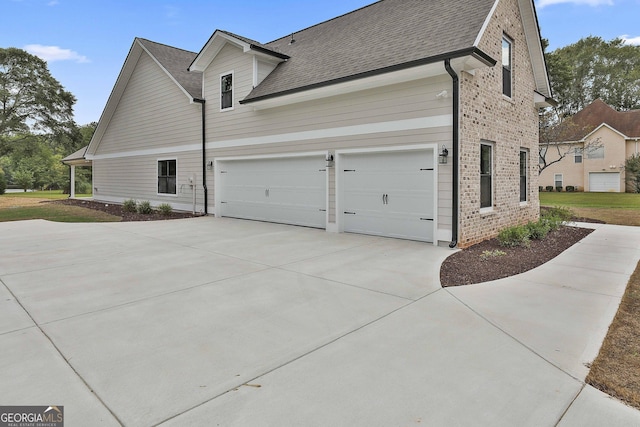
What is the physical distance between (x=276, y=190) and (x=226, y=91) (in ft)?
14.1

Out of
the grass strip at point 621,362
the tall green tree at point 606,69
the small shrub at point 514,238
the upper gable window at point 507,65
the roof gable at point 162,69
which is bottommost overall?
the grass strip at point 621,362

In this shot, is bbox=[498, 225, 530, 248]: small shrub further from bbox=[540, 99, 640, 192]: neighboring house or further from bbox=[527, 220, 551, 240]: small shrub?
bbox=[540, 99, 640, 192]: neighboring house

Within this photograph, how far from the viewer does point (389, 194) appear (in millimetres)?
9234

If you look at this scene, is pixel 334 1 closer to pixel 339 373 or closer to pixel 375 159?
pixel 375 159

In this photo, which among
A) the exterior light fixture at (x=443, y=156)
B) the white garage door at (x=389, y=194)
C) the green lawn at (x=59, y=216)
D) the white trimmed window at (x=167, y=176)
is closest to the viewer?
the exterior light fixture at (x=443, y=156)

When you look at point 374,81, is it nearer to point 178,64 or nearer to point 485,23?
point 485,23

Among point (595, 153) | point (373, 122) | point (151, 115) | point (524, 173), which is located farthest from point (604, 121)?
point (151, 115)

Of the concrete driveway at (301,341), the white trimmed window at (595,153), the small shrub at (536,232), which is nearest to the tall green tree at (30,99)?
the concrete driveway at (301,341)

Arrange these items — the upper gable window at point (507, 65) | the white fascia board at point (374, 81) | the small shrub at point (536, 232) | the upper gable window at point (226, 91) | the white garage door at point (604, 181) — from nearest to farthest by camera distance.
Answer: the white fascia board at point (374, 81)
the small shrub at point (536, 232)
the upper gable window at point (507, 65)
the upper gable window at point (226, 91)
the white garage door at point (604, 181)

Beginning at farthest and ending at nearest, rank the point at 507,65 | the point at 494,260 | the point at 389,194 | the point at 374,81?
the point at 507,65, the point at 389,194, the point at 374,81, the point at 494,260

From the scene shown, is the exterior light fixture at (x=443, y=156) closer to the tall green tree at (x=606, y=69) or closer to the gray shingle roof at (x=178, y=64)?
the gray shingle roof at (x=178, y=64)

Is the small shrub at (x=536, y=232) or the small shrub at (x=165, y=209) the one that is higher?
the small shrub at (x=165, y=209)

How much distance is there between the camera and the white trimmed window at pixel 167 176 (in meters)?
15.9

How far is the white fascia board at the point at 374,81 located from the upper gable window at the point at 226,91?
2.27 m
